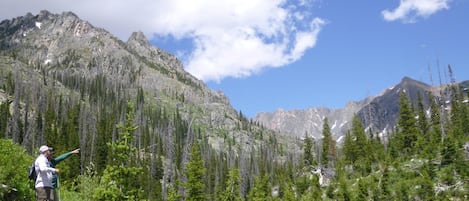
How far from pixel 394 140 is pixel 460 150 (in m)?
23.5

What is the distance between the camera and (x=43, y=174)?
536 inches

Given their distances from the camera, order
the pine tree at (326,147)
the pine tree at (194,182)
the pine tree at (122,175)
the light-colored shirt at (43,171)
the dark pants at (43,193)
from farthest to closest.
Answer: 1. the pine tree at (326,147)
2. the pine tree at (194,182)
3. the pine tree at (122,175)
4. the dark pants at (43,193)
5. the light-colored shirt at (43,171)

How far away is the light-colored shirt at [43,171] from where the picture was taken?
44.3 feet

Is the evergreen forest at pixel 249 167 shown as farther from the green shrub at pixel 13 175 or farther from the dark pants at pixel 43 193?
the dark pants at pixel 43 193

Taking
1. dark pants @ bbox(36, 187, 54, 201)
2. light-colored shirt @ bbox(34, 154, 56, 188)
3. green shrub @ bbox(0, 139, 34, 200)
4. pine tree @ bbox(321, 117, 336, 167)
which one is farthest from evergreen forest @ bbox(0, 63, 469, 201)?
light-colored shirt @ bbox(34, 154, 56, 188)

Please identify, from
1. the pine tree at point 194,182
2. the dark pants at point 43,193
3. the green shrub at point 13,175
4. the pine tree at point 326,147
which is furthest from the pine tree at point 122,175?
the pine tree at point 326,147

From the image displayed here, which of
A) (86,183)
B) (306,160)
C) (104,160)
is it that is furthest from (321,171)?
(86,183)

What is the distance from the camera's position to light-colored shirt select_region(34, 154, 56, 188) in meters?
13.5

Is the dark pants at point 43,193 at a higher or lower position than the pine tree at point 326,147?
lower

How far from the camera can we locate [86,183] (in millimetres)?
27750

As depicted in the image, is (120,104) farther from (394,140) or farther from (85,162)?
(394,140)

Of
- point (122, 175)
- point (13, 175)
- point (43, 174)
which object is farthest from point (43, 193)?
point (122, 175)

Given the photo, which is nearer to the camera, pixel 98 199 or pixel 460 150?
pixel 98 199

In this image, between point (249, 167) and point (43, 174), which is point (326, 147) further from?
point (43, 174)
